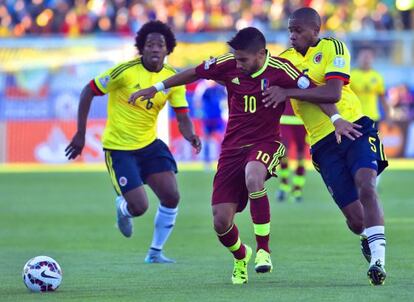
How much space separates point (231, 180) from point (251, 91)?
0.81m

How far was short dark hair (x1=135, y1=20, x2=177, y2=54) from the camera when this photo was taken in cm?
1245

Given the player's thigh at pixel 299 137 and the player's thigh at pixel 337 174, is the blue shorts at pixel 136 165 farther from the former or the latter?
the player's thigh at pixel 299 137

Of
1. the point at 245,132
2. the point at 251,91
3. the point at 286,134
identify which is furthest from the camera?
the point at 286,134

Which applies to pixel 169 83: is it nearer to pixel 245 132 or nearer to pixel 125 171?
pixel 245 132

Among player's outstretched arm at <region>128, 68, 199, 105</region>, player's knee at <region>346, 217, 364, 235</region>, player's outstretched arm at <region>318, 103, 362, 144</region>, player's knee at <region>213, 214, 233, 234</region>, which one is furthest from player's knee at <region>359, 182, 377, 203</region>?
player's outstretched arm at <region>128, 68, 199, 105</region>

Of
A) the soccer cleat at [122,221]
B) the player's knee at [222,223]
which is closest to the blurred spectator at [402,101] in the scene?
the soccer cleat at [122,221]

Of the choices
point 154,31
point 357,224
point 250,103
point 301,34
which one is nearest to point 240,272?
point 357,224

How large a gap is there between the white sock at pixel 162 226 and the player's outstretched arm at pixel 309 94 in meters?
2.79

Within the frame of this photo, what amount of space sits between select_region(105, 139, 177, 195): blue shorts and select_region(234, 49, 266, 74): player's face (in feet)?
8.64

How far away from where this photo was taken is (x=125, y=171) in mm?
12219

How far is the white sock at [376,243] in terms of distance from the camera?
9.25 metres

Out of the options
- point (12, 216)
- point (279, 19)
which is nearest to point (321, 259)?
point (12, 216)

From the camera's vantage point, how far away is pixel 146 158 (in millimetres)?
12328

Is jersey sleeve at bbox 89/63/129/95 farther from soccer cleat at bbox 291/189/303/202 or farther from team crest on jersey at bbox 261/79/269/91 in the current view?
soccer cleat at bbox 291/189/303/202
